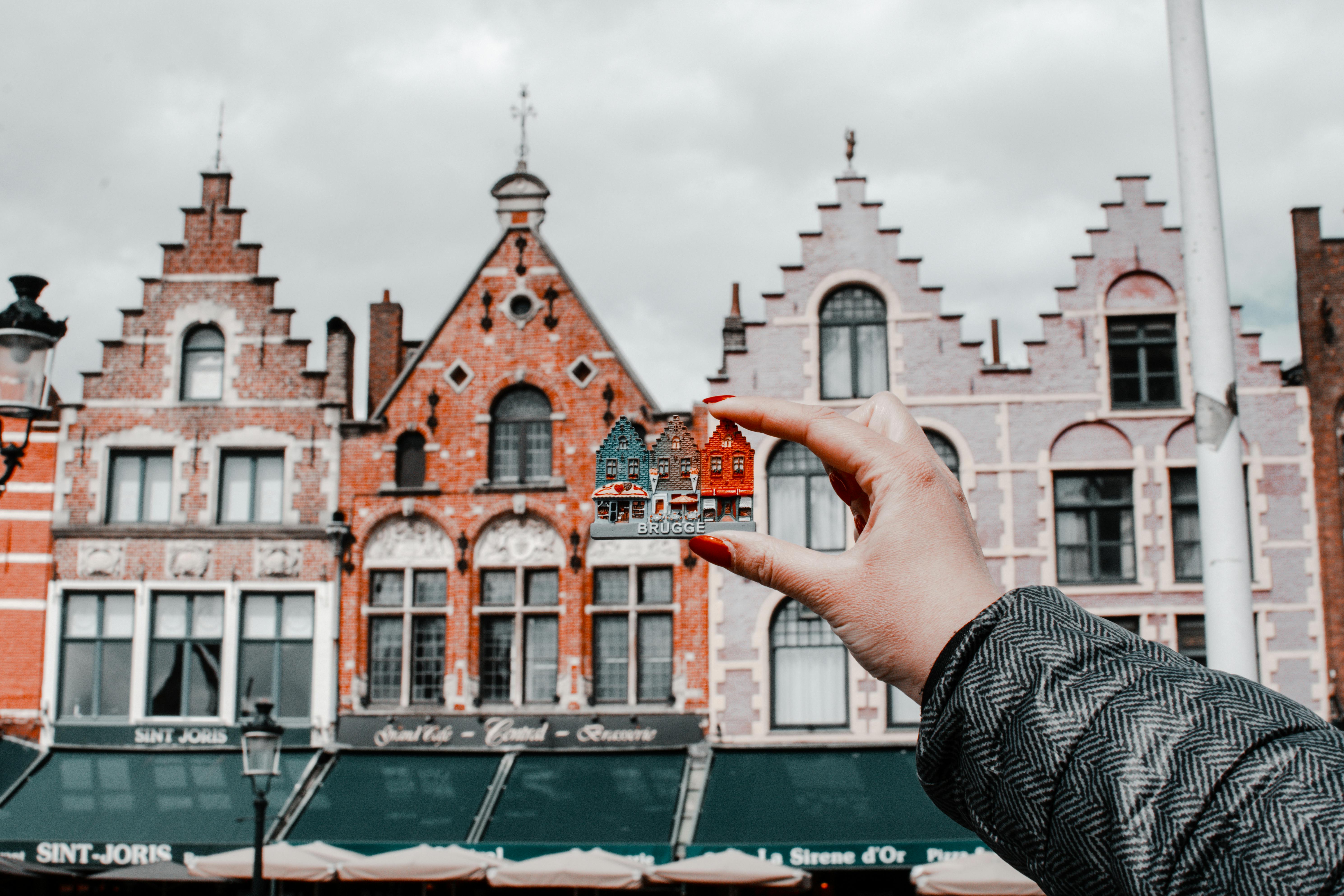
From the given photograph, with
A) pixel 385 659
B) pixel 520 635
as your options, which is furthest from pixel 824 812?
pixel 385 659

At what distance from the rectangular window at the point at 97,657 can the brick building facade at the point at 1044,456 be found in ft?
30.3

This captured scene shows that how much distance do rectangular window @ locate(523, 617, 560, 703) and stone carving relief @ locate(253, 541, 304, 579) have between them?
3737mm

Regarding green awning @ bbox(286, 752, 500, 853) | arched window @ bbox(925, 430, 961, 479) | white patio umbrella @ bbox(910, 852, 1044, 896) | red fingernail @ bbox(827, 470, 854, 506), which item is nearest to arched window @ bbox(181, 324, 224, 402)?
green awning @ bbox(286, 752, 500, 853)

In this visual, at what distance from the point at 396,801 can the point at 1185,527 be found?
12353mm

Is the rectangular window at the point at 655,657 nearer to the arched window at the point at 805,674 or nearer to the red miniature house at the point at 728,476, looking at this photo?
the arched window at the point at 805,674

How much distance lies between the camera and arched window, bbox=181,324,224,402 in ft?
66.3

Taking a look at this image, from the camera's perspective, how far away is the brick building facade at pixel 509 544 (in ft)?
62.3

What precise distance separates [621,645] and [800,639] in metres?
2.78

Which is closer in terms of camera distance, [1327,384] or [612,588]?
[1327,384]

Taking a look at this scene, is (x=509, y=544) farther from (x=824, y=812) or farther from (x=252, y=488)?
(x=824, y=812)

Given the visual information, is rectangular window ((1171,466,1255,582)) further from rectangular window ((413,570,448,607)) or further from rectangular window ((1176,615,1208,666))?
rectangular window ((413,570,448,607))

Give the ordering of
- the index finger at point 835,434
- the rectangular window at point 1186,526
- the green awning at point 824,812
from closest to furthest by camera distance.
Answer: the index finger at point 835,434, the green awning at point 824,812, the rectangular window at point 1186,526

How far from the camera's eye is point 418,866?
615 inches

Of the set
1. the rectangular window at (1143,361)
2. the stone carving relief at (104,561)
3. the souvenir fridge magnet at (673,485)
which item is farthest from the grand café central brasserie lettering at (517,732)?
the souvenir fridge magnet at (673,485)
